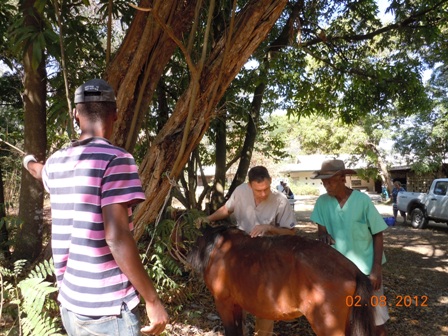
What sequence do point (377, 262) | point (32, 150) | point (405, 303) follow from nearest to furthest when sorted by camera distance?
point (377, 262) < point (32, 150) < point (405, 303)

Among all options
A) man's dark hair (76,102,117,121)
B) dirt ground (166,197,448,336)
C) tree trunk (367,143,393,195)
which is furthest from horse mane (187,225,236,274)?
tree trunk (367,143,393,195)

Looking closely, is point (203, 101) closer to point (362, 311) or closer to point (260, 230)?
point (260, 230)

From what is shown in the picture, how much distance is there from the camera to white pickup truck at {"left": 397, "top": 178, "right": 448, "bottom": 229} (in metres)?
12.5

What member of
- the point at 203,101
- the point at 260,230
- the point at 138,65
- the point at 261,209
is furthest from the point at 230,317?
the point at 138,65

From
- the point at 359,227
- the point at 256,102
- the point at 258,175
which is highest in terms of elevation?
the point at 256,102

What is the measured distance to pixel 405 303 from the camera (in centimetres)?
521

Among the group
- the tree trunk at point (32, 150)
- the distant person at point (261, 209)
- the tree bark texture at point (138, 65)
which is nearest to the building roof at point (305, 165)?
the tree trunk at point (32, 150)

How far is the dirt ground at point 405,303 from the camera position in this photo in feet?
13.9

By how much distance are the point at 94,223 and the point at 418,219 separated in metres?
14.3

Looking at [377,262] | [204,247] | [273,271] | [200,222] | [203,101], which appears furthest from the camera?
[200,222]

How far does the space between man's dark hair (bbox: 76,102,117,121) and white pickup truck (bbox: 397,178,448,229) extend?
1328 cm

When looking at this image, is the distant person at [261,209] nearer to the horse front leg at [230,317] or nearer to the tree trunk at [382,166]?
the horse front leg at [230,317]

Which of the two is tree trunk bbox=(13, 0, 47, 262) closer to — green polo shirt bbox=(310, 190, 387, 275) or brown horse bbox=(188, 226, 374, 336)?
brown horse bbox=(188, 226, 374, 336)

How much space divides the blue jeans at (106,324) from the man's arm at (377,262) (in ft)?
7.16
